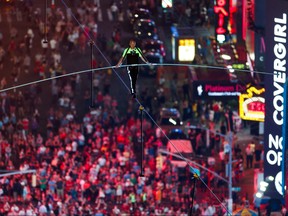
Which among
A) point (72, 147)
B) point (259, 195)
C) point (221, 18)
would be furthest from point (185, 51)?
point (259, 195)

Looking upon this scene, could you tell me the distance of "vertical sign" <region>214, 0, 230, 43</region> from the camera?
89812mm

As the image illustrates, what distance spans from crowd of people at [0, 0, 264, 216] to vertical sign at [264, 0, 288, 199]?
13.4ft

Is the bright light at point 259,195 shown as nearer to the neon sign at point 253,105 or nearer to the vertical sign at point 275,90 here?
the vertical sign at point 275,90

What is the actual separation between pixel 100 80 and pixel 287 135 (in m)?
23.7

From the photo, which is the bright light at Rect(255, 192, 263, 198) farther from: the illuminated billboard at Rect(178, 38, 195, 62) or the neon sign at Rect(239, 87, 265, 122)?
the illuminated billboard at Rect(178, 38, 195, 62)

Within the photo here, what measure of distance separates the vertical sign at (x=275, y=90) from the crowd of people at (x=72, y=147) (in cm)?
408

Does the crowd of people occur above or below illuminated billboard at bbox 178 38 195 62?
below

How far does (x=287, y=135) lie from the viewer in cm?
7112

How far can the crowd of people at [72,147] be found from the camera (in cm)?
7631

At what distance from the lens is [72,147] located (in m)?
82.2

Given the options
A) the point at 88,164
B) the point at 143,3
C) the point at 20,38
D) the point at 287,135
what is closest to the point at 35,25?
the point at 20,38

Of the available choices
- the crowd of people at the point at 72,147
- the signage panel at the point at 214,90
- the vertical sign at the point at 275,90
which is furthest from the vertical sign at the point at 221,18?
the vertical sign at the point at 275,90

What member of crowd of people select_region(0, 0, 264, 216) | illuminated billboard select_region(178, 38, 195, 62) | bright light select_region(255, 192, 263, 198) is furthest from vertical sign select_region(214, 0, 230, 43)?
bright light select_region(255, 192, 263, 198)

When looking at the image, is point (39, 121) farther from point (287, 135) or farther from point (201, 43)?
point (287, 135)
